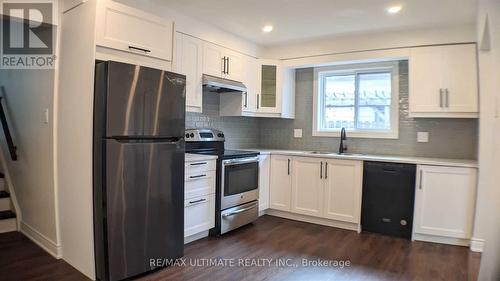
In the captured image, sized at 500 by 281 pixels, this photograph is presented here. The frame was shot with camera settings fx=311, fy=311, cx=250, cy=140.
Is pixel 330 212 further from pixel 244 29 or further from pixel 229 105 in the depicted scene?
pixel 244 29

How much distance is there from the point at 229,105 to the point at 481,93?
279 centimetres

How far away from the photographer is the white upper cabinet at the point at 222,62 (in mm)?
3566

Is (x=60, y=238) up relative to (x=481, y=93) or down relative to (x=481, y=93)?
down

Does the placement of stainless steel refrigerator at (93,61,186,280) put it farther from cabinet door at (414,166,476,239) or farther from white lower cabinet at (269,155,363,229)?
cabinet door at (414,166,476,239)

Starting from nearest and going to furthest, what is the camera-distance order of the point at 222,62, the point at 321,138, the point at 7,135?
the point at 7,135
the point at 222,62
the point at 321,138

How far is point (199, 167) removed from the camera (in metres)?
3.07

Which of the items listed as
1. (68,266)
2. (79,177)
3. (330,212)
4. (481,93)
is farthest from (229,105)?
(481,93)

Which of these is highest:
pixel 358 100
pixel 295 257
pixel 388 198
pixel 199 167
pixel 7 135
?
pixel 358 100

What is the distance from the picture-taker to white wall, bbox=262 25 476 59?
11.1ft

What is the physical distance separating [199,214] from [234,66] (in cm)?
191

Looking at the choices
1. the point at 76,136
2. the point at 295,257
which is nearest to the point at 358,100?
the point at 295,257

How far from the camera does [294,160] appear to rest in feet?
13.1

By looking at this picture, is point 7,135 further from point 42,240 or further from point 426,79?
point 426,79

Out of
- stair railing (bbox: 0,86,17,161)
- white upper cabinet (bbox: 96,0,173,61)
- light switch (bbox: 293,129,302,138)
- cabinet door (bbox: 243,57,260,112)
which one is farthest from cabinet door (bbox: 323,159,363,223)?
stair railing (bbox: 0,86,17,161)
